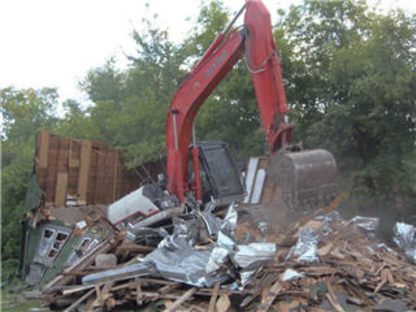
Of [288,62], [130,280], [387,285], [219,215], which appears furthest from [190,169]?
[288,62]

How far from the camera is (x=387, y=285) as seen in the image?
17.8ft

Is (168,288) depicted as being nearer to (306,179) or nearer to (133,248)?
(133,248)

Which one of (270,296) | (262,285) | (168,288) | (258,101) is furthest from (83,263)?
(258,101)

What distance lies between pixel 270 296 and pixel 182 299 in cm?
111

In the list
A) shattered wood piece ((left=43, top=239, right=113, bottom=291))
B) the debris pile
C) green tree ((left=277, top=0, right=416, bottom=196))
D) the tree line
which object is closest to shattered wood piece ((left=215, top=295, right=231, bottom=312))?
the debris pile

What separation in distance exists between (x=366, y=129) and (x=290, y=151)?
6.45m

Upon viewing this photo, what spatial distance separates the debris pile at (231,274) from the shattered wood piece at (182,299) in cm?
1

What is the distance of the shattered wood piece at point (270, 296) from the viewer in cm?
471

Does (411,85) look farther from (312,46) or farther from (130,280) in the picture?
(130,280)

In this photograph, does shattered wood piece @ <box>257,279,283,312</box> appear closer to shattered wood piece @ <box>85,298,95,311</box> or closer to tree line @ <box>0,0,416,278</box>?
shattered wood piece @ <box>85,298,95,311</box>

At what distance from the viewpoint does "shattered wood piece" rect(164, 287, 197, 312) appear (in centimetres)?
487

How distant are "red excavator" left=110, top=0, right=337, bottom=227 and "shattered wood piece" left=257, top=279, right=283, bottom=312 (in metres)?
1.03

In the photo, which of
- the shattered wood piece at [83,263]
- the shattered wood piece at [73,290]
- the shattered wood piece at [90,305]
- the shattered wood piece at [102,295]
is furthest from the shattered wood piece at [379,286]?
the shattered wood piece at [83,263]

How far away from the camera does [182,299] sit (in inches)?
198
